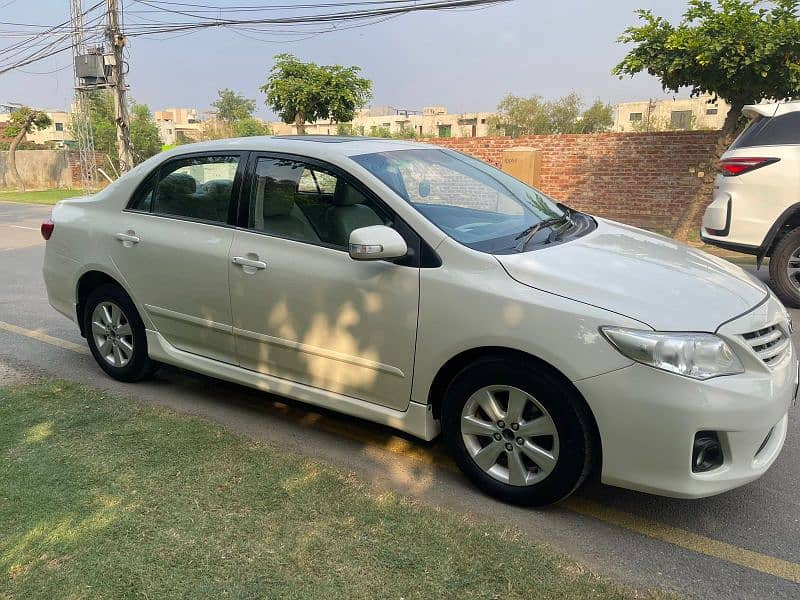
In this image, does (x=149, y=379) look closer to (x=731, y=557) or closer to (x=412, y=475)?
(x=412, y=475)

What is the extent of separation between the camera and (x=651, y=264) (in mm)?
3076

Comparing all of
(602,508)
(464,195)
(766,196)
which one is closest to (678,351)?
(602,508)

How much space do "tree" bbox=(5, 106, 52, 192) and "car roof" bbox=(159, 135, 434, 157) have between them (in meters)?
33.0

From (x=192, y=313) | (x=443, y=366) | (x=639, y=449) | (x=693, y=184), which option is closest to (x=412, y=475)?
(x=443, y=366)

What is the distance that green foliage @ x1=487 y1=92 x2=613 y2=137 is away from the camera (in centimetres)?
4631

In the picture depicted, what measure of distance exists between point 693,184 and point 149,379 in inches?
456

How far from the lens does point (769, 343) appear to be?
280 centimetres

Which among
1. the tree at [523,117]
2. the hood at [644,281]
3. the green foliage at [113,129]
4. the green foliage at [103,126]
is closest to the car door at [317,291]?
the hood at [644,281]

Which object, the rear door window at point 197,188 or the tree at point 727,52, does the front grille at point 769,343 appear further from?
the tree at point 727,52

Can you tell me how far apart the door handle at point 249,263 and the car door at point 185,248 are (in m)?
0.09

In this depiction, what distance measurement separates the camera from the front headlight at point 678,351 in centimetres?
253

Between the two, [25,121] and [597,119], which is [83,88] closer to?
[25,121]

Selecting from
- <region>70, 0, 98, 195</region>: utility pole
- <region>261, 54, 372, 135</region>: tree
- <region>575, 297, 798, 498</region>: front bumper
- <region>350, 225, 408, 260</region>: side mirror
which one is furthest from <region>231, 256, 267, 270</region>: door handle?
<region>70, 0, 98, 195</region>: utility pole

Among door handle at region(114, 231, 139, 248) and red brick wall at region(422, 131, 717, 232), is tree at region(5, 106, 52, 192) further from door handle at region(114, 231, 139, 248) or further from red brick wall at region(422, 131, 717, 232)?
door handle at region(114, 231, 139, 248)
